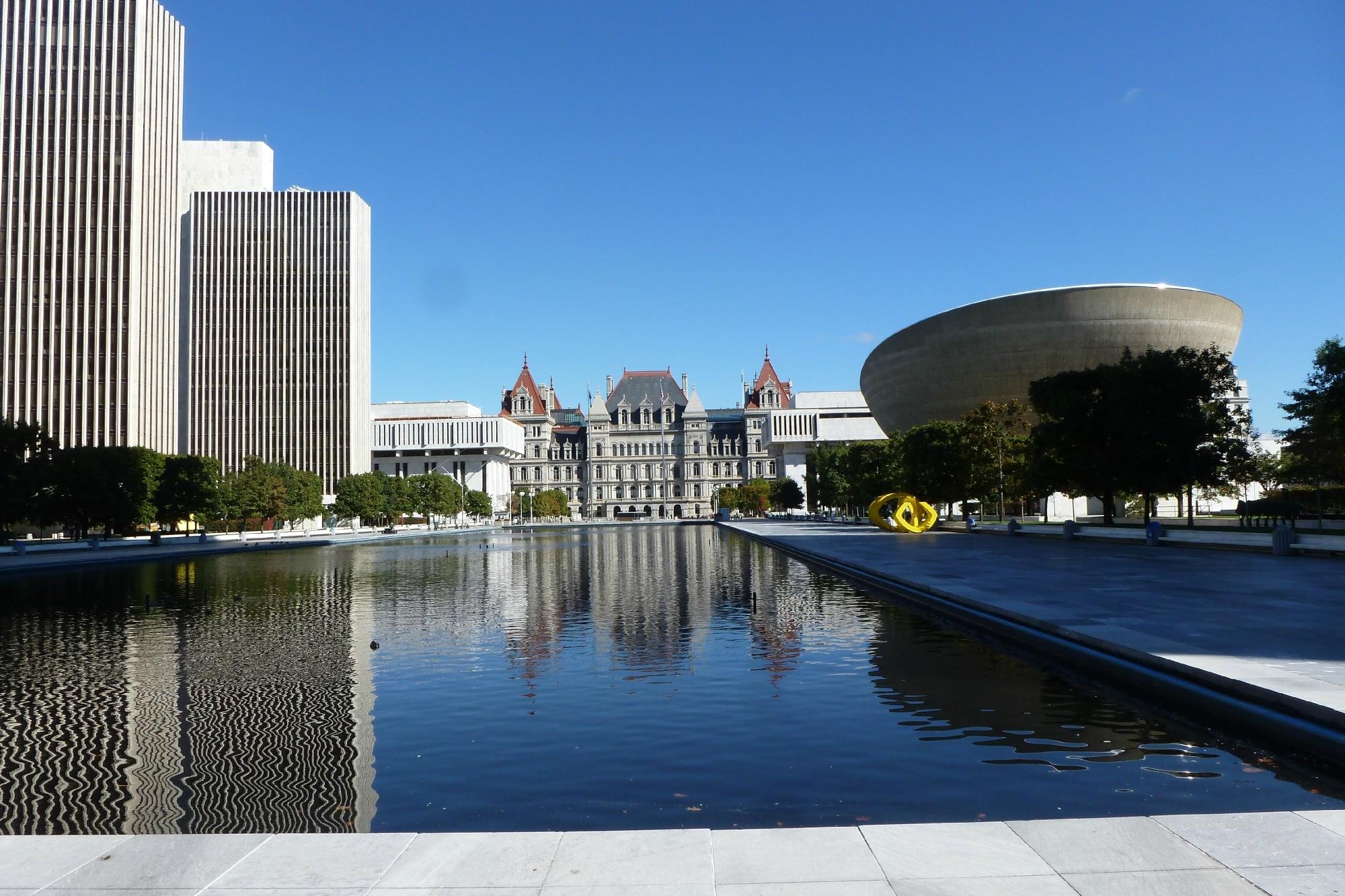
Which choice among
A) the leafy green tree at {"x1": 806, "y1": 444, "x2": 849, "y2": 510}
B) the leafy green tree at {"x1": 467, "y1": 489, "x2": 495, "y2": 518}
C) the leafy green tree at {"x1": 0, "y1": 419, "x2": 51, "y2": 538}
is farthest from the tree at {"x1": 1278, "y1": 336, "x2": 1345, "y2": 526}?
the leafy green tree at {"x1": 467, "y1": 489, "x2": 495, "y2": 518}

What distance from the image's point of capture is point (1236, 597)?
687 inches

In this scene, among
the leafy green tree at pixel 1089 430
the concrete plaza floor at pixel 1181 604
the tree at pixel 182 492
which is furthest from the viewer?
the tree at pixel 182 492

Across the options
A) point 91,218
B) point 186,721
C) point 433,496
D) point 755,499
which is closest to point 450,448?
point 433,496

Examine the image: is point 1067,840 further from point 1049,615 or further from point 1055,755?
point 1049,615

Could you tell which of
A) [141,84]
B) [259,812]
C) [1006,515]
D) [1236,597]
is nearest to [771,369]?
[1006,515]

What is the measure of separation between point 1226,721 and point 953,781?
333 centimetres

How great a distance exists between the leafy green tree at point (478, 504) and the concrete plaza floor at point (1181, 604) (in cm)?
10753

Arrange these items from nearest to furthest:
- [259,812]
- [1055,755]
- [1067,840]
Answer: [1067,840], [259,812], [1055,755]

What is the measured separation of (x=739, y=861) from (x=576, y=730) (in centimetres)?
440

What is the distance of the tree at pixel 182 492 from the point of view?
64.2 metres

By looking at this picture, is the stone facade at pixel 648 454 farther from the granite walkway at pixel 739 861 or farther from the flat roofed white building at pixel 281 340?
the granite walkway at pixel 739 861

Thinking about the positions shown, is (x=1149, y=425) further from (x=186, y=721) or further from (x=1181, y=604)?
(x=186, y=721)

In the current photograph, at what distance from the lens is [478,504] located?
13875cm

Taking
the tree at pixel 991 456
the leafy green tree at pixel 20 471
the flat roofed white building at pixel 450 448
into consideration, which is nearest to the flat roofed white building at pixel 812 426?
the flat roofed white building at pixel 450 448
